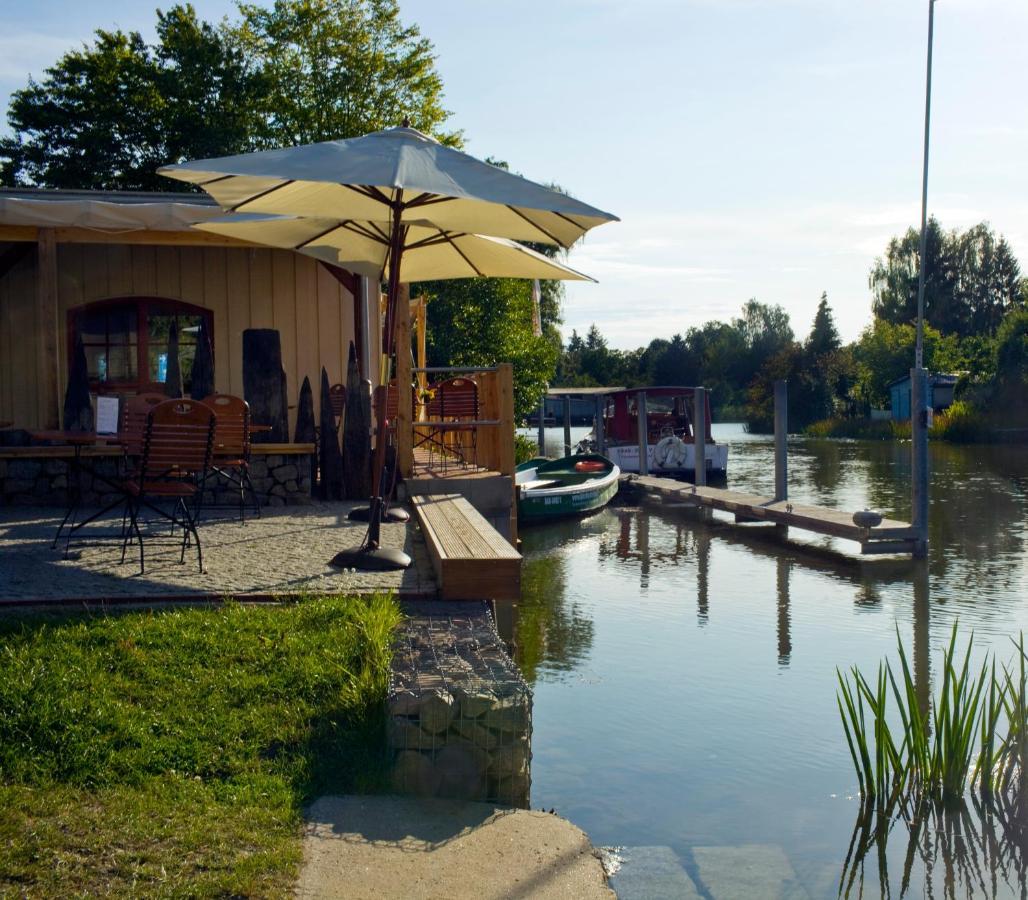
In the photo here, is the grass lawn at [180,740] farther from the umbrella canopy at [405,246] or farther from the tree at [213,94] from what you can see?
the tree at [213,94]

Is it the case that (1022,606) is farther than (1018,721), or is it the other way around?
(1022,606)

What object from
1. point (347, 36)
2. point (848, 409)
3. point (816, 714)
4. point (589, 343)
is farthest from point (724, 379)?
point (816, 714)

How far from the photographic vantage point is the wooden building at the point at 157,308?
13.7 metres

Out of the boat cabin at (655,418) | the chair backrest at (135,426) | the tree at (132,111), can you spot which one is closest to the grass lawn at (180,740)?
the chair backrest at (135,426)

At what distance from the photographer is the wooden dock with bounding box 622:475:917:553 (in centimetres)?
1535

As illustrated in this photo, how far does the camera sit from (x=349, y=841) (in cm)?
405

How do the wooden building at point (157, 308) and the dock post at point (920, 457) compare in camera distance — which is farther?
the dock post at point (920, 457)

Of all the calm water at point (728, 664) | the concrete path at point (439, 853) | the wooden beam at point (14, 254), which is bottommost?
the calm water at point (728, 664)

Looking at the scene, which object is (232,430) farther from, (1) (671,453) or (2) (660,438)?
(2) (660,438)

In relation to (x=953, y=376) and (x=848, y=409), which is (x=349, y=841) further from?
(x=848, y=409)

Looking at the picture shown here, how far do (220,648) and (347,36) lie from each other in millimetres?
30765

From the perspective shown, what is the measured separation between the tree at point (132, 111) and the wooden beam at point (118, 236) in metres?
23.7

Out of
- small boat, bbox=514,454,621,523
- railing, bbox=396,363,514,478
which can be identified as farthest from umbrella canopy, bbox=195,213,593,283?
small boat, bbox=514,454,621,523

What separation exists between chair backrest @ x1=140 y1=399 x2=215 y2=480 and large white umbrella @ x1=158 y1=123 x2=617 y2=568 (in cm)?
111
